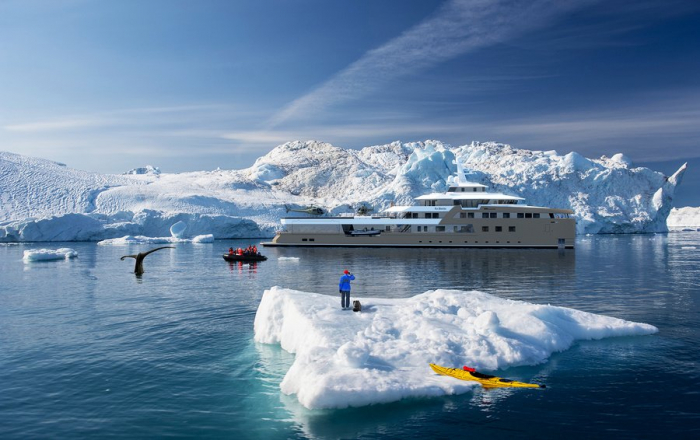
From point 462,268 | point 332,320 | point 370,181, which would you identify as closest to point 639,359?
point 332,320

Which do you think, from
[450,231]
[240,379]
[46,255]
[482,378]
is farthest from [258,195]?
[482,378]

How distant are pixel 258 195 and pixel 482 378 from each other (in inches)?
4896

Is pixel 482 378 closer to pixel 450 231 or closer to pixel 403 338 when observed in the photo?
pixel 403 338

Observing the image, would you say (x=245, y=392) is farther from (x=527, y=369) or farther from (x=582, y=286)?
(x=582, y=286)

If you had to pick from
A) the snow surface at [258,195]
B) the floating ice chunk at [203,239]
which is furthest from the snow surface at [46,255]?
the snow surface at [258,195]

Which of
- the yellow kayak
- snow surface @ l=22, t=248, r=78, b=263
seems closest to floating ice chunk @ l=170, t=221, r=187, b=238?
snow surface @ l=22, t=248, r=78, b=263

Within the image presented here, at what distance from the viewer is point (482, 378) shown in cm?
1169

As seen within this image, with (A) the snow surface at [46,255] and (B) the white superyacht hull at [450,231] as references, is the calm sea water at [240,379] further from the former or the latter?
(B) the white superyacht hull at [450,231]

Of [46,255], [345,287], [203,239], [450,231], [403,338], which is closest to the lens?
[403,338]

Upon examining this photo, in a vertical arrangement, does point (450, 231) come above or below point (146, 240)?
above

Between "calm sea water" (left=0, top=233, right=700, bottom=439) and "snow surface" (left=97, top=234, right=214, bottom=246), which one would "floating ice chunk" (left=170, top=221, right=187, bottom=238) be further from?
"calm sea water" (left=0, top=233, right=700, bottom=439)

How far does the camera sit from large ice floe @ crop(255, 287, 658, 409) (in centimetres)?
1105

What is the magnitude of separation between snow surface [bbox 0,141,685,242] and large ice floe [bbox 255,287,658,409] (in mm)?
80364

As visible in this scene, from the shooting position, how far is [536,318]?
51.0 feet
